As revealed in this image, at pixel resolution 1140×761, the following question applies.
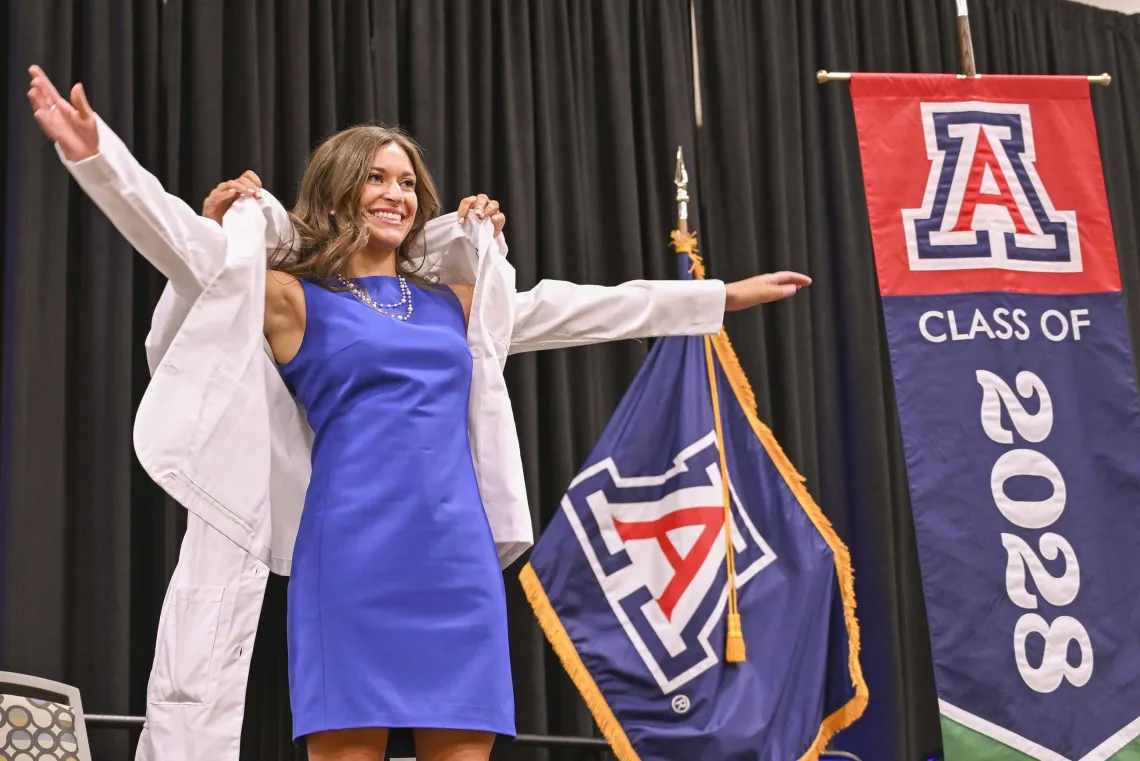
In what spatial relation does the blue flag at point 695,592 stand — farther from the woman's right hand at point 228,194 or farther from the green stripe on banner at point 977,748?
the woman's right hand at point 228,194

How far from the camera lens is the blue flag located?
284 cm

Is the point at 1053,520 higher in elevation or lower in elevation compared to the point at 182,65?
lower

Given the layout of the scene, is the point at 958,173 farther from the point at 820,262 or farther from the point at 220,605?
the point at 220,605

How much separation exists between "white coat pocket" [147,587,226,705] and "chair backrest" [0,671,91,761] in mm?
382

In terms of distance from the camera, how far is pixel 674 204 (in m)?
3.55

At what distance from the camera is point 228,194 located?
2.11 meters

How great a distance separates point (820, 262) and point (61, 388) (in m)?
2.02

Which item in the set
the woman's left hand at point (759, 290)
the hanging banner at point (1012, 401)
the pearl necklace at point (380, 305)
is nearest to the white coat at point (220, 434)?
the pearl necklace at point (380, 305)

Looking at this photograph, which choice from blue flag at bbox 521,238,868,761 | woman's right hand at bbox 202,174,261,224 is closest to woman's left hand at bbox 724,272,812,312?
blue flag at bbox 521,238,868,761

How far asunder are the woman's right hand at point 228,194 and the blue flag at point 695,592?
3.62 ft

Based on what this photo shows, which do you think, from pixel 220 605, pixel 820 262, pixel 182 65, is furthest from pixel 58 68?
pixel 820 262

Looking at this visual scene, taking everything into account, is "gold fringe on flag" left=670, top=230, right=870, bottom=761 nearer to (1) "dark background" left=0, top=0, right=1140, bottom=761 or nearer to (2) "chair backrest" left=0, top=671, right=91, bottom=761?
(1) "dark background" left=0, top=0, right=1140, bottom=761

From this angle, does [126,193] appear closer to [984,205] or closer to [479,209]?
[479,209]

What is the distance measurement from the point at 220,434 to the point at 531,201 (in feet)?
5.08
